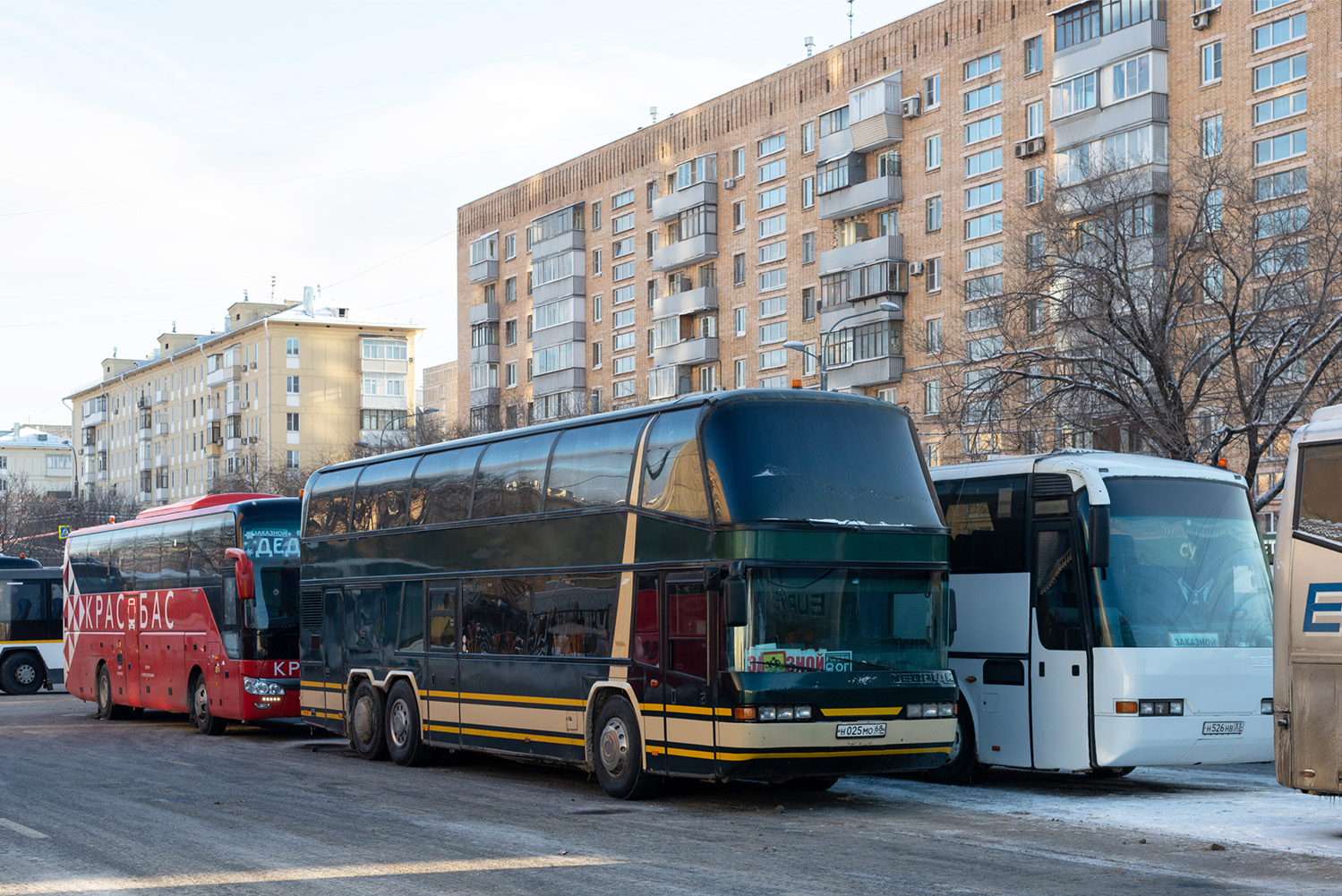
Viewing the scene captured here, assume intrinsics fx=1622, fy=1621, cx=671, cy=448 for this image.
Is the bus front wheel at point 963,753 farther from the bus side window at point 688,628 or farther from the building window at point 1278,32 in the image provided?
the building window at point 1278,32

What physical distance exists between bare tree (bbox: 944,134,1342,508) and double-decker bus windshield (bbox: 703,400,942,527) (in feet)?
51.4

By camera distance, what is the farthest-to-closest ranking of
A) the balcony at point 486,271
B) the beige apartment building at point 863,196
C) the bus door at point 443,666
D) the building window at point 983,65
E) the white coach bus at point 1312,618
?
the balcony at point 486,271, the building window at point 983,65, the beige apartment building at point 863,196, the bus door at point 443,666, the white coach bus at point 1312,618

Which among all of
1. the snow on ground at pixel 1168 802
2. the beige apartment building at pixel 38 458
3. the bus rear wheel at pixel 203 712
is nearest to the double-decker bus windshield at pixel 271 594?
the bus rear wheel at pixel 203 712

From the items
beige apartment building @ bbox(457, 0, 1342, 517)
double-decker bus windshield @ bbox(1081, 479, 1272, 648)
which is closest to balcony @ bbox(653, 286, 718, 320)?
beige apartment building @ bbox(457, 0, 1342, 517)

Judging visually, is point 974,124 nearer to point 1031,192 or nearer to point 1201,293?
point 1031,192

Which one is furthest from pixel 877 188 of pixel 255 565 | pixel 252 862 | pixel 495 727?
pixel 252 862

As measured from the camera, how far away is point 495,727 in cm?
1670

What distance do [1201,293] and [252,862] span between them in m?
26.2

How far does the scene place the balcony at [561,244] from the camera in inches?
3324

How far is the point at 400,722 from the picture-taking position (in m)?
18.9

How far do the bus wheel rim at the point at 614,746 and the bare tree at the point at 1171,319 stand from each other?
674 inches

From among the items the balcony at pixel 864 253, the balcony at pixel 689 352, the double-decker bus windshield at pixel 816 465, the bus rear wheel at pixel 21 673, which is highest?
the balcony at pixel 864 253

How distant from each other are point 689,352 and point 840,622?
62.0 metres

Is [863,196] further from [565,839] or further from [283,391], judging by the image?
[565,839]
